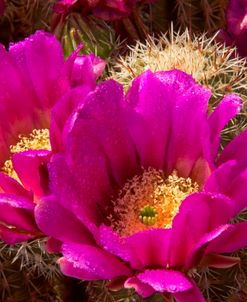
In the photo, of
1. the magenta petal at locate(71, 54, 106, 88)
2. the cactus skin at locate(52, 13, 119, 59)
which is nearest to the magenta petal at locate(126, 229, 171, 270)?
the magenta petal at locate(71, 54, 106, 88)

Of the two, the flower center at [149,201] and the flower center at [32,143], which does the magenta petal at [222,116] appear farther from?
the flower center at [32,143]

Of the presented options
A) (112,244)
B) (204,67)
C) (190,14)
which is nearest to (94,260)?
(112,244)

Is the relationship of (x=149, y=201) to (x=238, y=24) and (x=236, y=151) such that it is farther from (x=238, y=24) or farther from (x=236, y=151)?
(x=238, y=24)

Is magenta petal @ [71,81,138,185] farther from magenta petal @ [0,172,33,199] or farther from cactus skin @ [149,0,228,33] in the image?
cactus skin @ [149,0,228,33]

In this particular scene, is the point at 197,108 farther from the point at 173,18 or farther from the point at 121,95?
the point at 173,18

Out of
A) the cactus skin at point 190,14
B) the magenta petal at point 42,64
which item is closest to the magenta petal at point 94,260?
the magenta petal at point 42,64
